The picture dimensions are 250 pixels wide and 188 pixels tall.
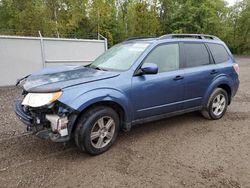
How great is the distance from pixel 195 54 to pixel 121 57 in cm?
153

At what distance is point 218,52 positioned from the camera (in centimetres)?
546

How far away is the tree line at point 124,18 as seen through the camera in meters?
17.4

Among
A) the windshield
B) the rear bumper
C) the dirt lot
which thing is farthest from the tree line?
the dirt lot

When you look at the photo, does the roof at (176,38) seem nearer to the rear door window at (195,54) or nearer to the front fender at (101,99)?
the rear door window at (195,54)

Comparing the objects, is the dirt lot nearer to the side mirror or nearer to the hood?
the hood

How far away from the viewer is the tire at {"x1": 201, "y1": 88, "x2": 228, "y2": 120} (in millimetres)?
5246

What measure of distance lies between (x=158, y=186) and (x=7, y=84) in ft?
27.0

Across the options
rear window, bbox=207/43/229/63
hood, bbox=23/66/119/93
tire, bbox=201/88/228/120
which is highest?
rear window, bbox=207/43/229/63

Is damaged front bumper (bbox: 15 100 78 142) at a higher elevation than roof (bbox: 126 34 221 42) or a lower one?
lower

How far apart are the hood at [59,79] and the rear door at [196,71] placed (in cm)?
152

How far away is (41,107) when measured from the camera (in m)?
3.35

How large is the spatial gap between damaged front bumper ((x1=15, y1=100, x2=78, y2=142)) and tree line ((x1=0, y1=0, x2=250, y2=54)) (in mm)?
13457

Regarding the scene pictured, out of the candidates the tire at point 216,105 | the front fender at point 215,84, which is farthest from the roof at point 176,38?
the tire at point 216,105

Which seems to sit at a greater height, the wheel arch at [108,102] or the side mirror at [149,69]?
the side mirror at [149,69]
